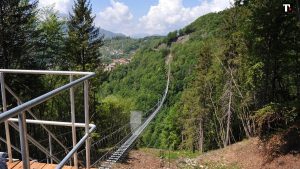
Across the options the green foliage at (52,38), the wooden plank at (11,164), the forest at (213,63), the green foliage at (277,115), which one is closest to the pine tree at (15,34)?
the forest at (213,63)

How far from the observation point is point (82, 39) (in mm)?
23719

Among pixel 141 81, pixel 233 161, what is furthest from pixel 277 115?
pixel 141 81

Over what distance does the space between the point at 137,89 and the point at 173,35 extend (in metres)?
39.7

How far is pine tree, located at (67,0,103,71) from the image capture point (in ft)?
77.8

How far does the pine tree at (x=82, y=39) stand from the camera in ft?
77.8

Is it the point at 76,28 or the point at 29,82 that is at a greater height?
the point at 76,28

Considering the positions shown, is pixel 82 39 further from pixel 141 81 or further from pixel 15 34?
pixel 141 81

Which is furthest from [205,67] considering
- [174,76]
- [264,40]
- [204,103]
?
[174,76]

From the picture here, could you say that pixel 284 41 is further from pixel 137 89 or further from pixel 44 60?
pixel 137 89

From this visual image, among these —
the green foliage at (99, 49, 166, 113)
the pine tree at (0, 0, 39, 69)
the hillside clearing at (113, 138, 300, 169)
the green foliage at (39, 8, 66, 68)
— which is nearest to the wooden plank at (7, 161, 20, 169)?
the hillside clearing at (113, 138, 300, 169)

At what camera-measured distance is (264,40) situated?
1875 centimetres
